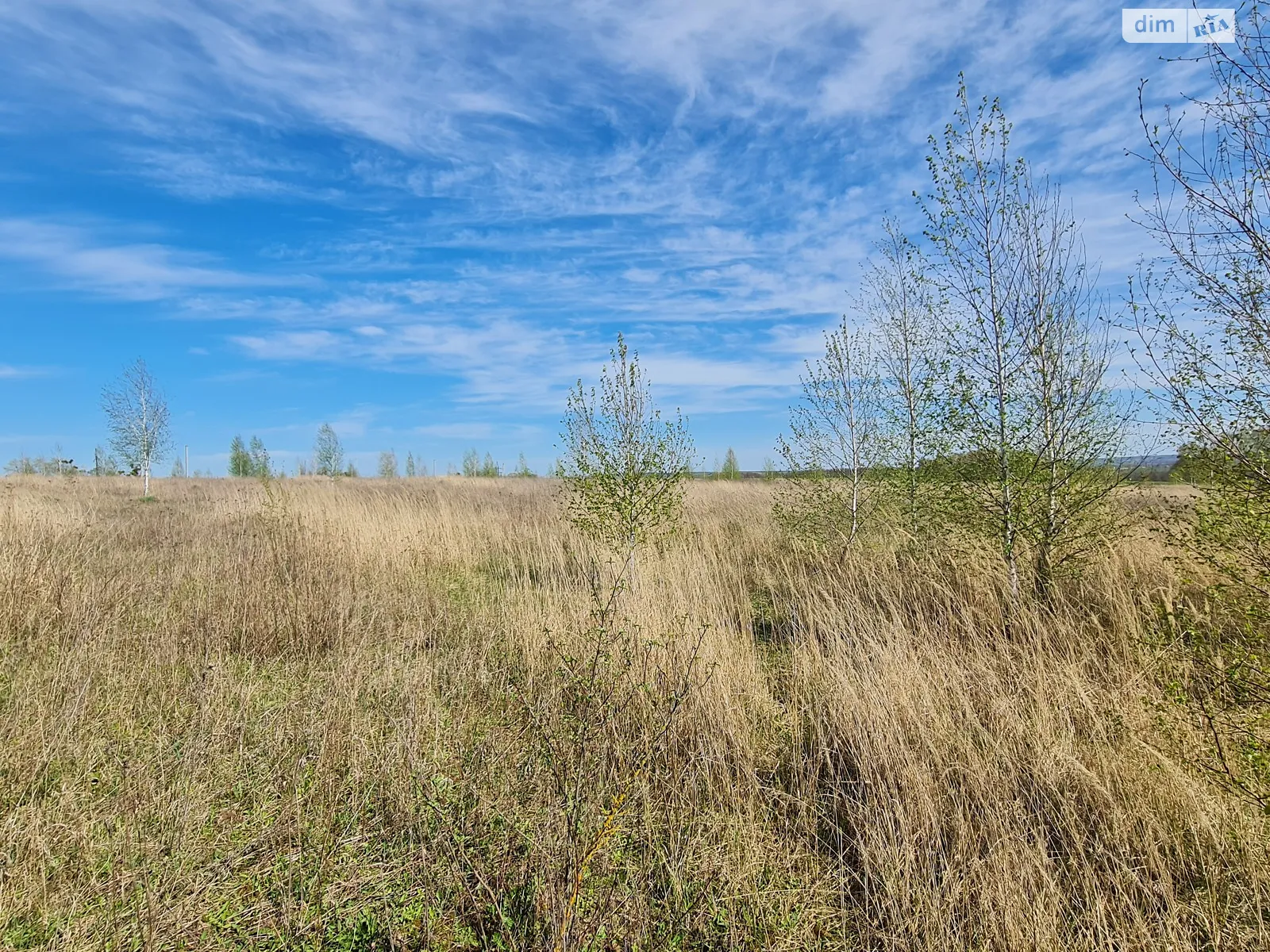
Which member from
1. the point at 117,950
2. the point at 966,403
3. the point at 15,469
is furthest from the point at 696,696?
the point at 15,469

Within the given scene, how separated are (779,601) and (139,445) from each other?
27.4 m

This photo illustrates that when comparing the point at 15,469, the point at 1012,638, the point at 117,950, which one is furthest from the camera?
the point at 15,469

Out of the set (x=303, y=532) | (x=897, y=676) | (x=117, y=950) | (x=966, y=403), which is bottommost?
(x=117, y=950)

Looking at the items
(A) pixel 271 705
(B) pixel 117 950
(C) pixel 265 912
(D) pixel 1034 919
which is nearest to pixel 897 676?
(D) pixel 1034 919

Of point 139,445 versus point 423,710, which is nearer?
point 423,710

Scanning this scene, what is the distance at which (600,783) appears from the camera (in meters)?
2.57

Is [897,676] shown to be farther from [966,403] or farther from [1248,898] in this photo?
[966,403]

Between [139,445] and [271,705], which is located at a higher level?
[139,445]

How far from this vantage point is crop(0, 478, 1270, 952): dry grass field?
225 cm

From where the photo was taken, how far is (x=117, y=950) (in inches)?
80.5

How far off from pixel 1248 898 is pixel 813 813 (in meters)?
1.57

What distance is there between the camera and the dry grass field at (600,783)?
2254 mm

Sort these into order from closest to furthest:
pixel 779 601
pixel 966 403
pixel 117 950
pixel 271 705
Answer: pixel 117 950 < pixel 271 705 < pixel 966 403 < pixel 779 601

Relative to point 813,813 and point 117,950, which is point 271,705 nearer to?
point 117,950
